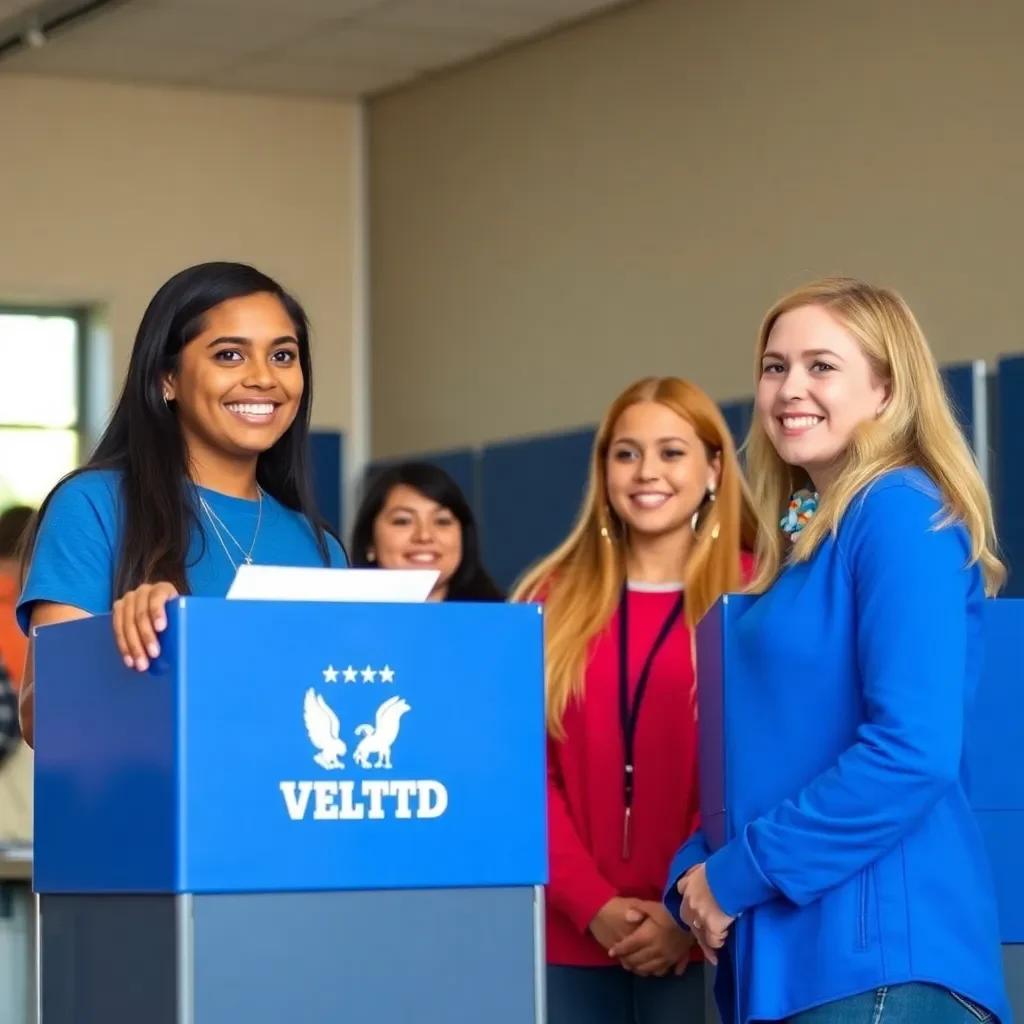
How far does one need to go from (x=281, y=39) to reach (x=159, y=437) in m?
6.05

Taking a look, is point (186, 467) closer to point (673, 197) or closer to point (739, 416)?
point (739, 416)

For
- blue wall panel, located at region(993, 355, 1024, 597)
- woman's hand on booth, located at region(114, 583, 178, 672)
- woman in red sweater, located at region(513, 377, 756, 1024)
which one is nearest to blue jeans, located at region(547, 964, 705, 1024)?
woman in red sweater, located at region(513, 377, 756, 1024)

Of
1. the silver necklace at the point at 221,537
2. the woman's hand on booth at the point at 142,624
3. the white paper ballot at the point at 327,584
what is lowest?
the woman's hand on booth at the point at 142,624

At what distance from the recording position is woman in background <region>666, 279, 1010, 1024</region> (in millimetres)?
2021

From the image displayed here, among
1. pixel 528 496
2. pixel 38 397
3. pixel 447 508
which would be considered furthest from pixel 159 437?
pixel 38 397

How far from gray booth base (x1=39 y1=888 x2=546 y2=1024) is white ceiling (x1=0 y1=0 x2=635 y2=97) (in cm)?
605

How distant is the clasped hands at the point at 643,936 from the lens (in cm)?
286

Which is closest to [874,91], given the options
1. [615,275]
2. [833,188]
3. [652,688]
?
[833,188]

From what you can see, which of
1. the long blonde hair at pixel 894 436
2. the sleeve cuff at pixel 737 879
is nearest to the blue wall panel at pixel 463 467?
the long blonde hair at pixel 894 436

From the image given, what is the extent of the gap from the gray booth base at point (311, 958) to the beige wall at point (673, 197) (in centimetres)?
452

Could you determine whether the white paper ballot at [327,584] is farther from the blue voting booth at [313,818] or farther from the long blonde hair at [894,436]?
the long blonde hair at [894,436]

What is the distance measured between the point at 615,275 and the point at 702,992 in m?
5.01

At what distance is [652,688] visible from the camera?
3021 mm

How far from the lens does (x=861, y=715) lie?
2.08 meters
